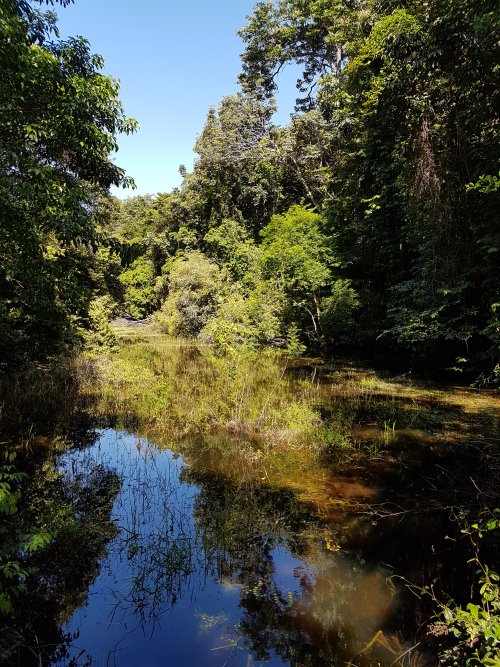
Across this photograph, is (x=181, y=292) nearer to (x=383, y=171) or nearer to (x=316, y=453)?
(x=383, y=171)

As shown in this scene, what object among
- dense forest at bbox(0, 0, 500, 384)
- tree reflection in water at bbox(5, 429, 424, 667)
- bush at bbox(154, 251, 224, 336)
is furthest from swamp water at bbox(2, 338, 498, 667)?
bush at bbox(154, 251, 224, 336)

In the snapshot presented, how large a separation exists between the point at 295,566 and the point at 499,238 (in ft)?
30.1

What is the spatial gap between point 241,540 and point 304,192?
2870cm

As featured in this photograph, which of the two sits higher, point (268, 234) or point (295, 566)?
point (268, 234)

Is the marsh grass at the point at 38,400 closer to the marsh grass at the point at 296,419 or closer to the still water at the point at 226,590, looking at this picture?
the marsh grass at the point at 296,419

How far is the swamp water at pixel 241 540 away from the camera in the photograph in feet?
11.0

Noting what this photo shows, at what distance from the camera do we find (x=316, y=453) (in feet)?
23.8

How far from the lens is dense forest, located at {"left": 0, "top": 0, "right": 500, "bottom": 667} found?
3.67 m

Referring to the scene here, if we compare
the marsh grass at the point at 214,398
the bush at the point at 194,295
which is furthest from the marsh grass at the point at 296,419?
the bush at the point at 194,295

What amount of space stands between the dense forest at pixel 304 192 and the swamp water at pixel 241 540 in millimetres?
3418

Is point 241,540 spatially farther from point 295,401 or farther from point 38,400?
point 38,400

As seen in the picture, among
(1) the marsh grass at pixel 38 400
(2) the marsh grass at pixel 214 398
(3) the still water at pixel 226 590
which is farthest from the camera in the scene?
(2) the marsh grass at pixel 214 398

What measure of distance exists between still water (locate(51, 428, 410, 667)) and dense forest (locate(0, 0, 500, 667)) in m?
Answer: 0.03

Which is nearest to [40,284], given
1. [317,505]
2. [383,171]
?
[317,505]
